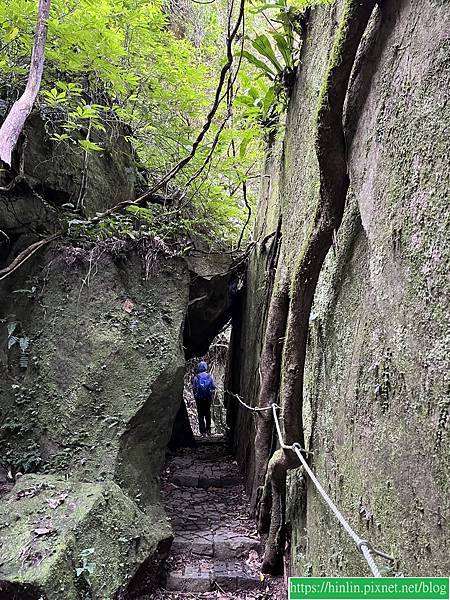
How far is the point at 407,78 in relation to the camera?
5.48 feet

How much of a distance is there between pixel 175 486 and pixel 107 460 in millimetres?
2691

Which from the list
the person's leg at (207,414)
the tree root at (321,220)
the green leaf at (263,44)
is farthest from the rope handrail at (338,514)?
the person's leg at (207,414)

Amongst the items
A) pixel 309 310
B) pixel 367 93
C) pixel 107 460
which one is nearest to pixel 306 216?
pixel 309 310

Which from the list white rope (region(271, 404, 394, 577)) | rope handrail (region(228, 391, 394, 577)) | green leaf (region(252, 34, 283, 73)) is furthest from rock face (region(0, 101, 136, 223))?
white rope (region(271, 404, 394, 577))

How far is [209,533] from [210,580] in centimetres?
88

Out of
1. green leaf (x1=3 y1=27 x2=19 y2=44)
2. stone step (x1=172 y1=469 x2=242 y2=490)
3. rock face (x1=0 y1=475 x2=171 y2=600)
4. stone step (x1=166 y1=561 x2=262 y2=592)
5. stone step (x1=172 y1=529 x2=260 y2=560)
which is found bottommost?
stone step (x1=166 y1=561 x2=262 y2=592)

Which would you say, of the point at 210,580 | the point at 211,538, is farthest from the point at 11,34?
the point at 211,538

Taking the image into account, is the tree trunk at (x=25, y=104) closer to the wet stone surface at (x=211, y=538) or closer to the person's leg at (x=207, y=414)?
the wet stone surface at (x=211, y=538)

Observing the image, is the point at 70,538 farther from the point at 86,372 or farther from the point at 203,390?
the point at 203,390

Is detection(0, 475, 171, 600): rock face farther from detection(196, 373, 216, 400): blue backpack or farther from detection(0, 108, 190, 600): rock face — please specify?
detection(196, 373, 216, 400): blue backpack

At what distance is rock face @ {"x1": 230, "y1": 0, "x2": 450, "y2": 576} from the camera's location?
1373 millimetres

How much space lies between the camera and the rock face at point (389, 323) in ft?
4.50

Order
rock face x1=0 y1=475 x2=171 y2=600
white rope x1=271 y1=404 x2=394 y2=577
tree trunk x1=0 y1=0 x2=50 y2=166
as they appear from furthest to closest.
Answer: tree trunk x1=0 y1=0 x2=50 y2=166, rock face x1=0 y1=475 x2=171 y2=600, white rope x1=271 y1=404 x2=394 y2=577

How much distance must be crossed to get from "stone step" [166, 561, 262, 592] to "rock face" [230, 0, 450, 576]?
4.64 ft
